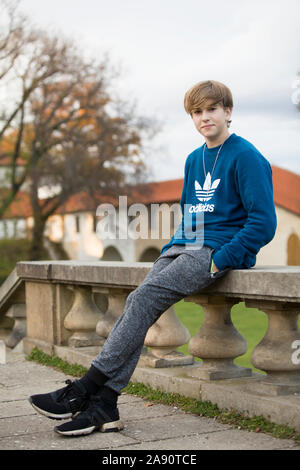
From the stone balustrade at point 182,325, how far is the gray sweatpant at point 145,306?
0.68 ft

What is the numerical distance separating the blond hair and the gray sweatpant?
29.7 inches

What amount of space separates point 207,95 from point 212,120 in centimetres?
13

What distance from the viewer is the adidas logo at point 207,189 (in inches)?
142

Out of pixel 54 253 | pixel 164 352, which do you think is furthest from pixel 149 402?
pixel 54 253

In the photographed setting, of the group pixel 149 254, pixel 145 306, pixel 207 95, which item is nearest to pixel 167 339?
pixel 145 306

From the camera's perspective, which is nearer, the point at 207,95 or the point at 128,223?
the point at 207,95

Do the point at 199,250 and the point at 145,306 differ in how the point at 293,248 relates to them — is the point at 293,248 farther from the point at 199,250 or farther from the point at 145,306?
the point at 145,306

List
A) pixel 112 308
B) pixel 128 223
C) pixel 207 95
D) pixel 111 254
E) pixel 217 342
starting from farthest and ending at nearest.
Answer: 1. pixel 111 254
2. pixel 128 223
3. pixel 112 308
4. pixel 217 342
5. pixel 207 95

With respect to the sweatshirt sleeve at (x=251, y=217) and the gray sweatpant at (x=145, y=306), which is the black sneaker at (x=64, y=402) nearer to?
the gray sweatpant at (x=145, y=306)

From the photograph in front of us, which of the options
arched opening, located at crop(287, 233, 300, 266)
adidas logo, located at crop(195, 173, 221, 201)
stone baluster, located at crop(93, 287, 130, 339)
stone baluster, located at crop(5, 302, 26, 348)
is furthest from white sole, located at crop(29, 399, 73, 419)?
arched opening, located at crop(287, 233, 300, 266)

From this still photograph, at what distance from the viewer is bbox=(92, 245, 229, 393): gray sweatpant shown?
10.9ft

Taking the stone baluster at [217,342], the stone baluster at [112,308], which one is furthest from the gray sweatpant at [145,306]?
the stone baluster at [112,308]

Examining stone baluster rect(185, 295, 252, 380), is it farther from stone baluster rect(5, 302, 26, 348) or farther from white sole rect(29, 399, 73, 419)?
stone baluster rect(5, 302, 26, 348)

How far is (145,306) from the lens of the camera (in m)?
3.35
